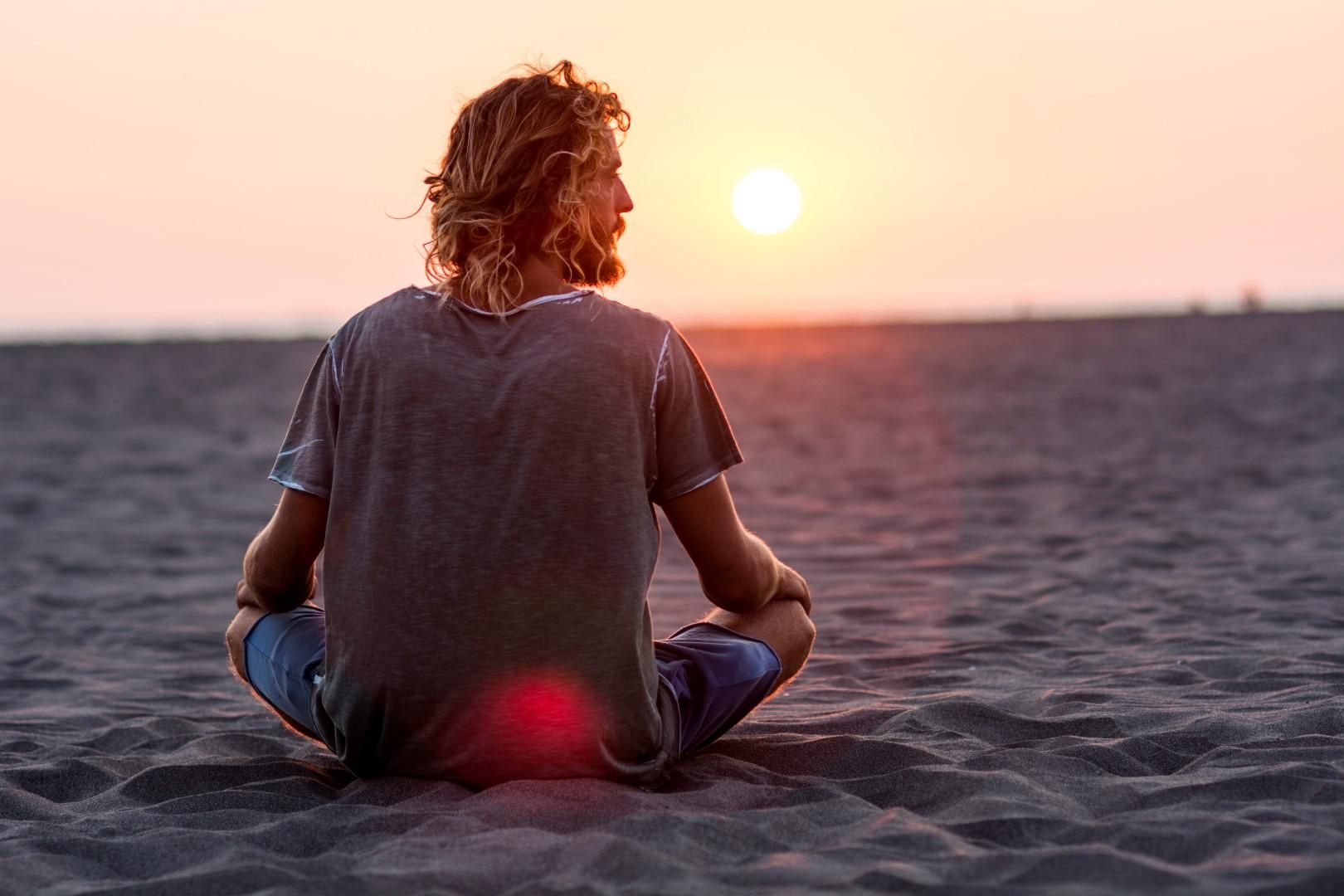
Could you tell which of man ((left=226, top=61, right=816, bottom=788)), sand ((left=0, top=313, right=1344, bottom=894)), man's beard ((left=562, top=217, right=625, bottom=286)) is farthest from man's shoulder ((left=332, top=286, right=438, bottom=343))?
sand ((left=0, top=313, right=1344, bottom=894))

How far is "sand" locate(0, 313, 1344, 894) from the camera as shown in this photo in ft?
8.56

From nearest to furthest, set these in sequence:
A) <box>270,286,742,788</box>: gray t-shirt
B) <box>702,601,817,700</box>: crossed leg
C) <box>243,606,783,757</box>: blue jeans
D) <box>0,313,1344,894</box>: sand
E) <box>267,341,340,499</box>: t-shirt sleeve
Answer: <box>0,313,1344,894</box>: sand
<box>270,286,742,788</box>: gray t-shirt
<box>267,341,340,499</box>: t-shirt sleeve
<box>243,606,783,757</box>: blue jeans
<box>702,601,817,700</box>: crossed leg

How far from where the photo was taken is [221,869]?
2637mm

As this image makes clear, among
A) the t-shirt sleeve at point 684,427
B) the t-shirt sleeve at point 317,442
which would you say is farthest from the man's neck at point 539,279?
the t-shirt sleeve at point 317,442

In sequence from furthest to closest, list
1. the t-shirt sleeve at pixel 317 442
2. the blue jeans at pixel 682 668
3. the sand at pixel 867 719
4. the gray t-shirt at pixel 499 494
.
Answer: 1. the blue jeans at pixel 682 668
2. the t-shirt sleeve at pixel 317 442
3. the gray t-shirt at pixel 499 494
4. the sand at pixel 867 719

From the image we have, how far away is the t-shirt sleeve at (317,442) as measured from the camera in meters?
2.91

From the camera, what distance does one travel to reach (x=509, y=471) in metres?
2.79

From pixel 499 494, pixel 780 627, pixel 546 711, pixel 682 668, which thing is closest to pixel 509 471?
pixel 499 494

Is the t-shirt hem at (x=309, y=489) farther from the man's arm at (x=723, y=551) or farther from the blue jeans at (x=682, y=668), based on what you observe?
the man's arm at (x=723, y=551)

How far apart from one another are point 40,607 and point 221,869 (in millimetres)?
4475

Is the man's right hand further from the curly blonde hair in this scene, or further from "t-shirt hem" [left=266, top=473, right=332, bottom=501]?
"t-shirt hem" [left=266, top=473, right=332, bottom=501]

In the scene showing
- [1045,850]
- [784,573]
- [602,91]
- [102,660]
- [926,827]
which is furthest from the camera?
[102,660]

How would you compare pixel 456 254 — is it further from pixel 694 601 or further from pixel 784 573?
pixel 694 601

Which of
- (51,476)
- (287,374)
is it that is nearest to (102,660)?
(51,476)
